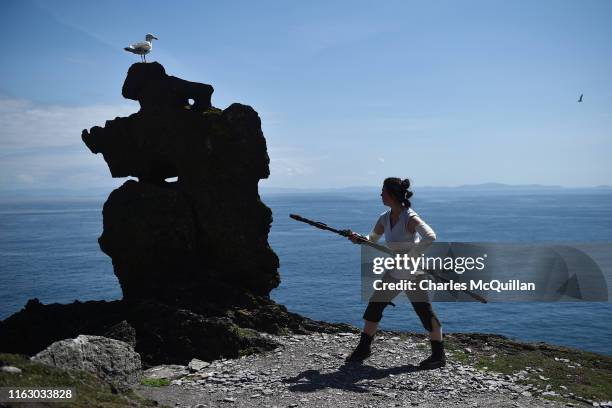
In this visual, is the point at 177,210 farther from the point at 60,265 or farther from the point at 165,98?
the point at 60,265

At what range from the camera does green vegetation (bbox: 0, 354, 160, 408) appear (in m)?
8.30

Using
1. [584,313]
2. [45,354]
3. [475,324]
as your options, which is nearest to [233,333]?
[45,354]

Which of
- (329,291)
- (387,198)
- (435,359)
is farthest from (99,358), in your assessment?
(329,291)

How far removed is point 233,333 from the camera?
14.9m

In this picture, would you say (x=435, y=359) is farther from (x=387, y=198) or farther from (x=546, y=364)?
(x=387, y=198)

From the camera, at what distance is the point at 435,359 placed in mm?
13336

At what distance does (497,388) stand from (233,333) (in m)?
7.34

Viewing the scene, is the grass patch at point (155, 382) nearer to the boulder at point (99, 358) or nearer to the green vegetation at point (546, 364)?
the boulder at point (99, 358)

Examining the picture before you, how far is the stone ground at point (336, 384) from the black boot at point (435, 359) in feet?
0.59

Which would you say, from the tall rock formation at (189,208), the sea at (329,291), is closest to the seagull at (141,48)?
the tall rock formation at (189,208)

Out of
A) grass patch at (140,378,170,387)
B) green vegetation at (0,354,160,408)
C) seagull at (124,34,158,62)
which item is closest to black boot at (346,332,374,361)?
grass patch at (140,378,170,387)

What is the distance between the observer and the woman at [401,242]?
41.1 ft

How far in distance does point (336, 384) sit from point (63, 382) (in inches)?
238

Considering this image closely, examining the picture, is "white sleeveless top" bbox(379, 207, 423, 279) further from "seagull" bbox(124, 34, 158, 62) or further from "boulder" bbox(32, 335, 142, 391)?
"seagull" bbox(124, 34, 158, 62)
